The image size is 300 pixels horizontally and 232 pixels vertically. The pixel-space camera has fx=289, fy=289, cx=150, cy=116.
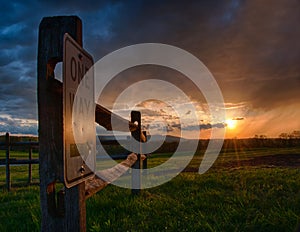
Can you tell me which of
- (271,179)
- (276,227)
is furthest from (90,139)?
(271,179)

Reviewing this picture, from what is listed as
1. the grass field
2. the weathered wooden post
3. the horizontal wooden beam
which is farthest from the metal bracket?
the grass field

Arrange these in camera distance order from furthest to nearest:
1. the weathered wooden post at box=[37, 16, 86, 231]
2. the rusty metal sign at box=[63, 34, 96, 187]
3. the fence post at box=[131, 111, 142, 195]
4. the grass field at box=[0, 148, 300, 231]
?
the fence post at box=[131, 111, 142, 195], the grass field at box=[0, 148, 300, 231], the weathered wooden post at box=[37, 16, 86, 231], the rusty metal sign at box=[63, 34, 96, 187]

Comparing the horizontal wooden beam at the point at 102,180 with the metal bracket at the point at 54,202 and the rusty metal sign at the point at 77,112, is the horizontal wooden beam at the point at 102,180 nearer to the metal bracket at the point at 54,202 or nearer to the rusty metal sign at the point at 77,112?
the metal bracket at the point at 54,202

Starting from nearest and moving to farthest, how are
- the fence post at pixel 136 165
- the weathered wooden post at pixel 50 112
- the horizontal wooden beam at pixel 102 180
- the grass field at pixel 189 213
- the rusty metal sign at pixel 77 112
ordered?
the rusty metal sign at pixel 77 112 → the weathered wooden post at pixel 50 112 → the horizontal wooden beam at pixel 102 180 → the grass field at pixel 189 213 → the fence post at pixel 136 165

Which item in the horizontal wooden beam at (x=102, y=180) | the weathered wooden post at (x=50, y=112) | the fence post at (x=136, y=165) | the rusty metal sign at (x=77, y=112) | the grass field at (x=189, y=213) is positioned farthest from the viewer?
the fence post at (x=136, y=165)

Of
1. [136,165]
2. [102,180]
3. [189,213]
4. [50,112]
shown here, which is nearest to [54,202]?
[50,112]

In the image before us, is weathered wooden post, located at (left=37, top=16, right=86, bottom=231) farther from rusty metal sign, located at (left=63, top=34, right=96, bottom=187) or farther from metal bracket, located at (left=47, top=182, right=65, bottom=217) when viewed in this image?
rusty metal sign, located at (left=63, top=34, right=96, bottom=187)

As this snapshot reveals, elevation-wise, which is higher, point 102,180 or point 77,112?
point 77,112

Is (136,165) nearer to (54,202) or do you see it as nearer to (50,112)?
(54,202)

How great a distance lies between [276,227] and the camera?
331 cm

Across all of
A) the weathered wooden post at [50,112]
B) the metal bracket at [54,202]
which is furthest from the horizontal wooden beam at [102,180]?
the weathered wooden post at [50,112]

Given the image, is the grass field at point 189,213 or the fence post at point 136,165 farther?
the fence post at point 136,165

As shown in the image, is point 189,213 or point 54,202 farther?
point 189,213

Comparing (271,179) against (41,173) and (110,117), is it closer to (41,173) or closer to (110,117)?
(110,117)
